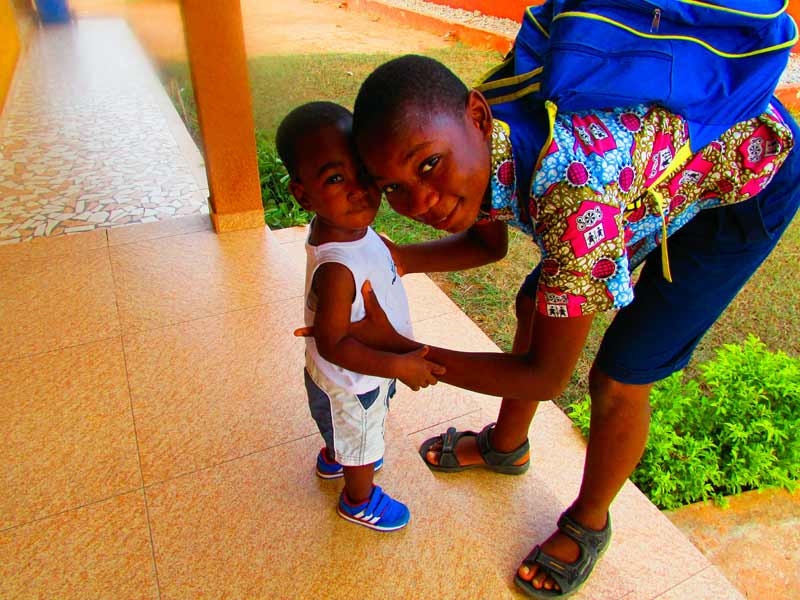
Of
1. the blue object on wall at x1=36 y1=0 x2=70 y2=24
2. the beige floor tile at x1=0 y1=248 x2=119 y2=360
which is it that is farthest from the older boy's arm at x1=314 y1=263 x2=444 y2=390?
the blue object on wall at x1=36 y1=0 x2=70 y2=24

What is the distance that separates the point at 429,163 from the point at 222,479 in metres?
1.31

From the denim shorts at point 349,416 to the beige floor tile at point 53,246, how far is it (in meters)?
2.27

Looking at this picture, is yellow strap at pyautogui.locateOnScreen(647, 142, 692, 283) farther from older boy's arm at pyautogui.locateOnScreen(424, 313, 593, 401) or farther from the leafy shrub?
the leafy shrub

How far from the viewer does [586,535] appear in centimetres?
165

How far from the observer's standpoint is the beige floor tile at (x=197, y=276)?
2.65 m

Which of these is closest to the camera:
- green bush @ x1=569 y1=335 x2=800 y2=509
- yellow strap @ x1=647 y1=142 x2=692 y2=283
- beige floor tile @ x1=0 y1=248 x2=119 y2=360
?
yellow strap @ x1=647 y1=142 x2=692 y2=283

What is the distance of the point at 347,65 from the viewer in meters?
7.71

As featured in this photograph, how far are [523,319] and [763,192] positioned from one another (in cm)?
69

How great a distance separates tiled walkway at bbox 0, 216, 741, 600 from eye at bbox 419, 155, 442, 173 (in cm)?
111

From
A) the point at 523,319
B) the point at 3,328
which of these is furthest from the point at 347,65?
the point at 523,319

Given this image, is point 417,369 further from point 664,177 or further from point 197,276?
point 197,276

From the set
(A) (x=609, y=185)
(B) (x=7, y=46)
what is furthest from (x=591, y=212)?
(B) (x=7, y=46)

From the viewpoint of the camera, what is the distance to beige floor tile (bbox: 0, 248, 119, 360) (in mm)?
2453

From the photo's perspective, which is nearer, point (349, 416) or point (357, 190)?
point (357, 190)
